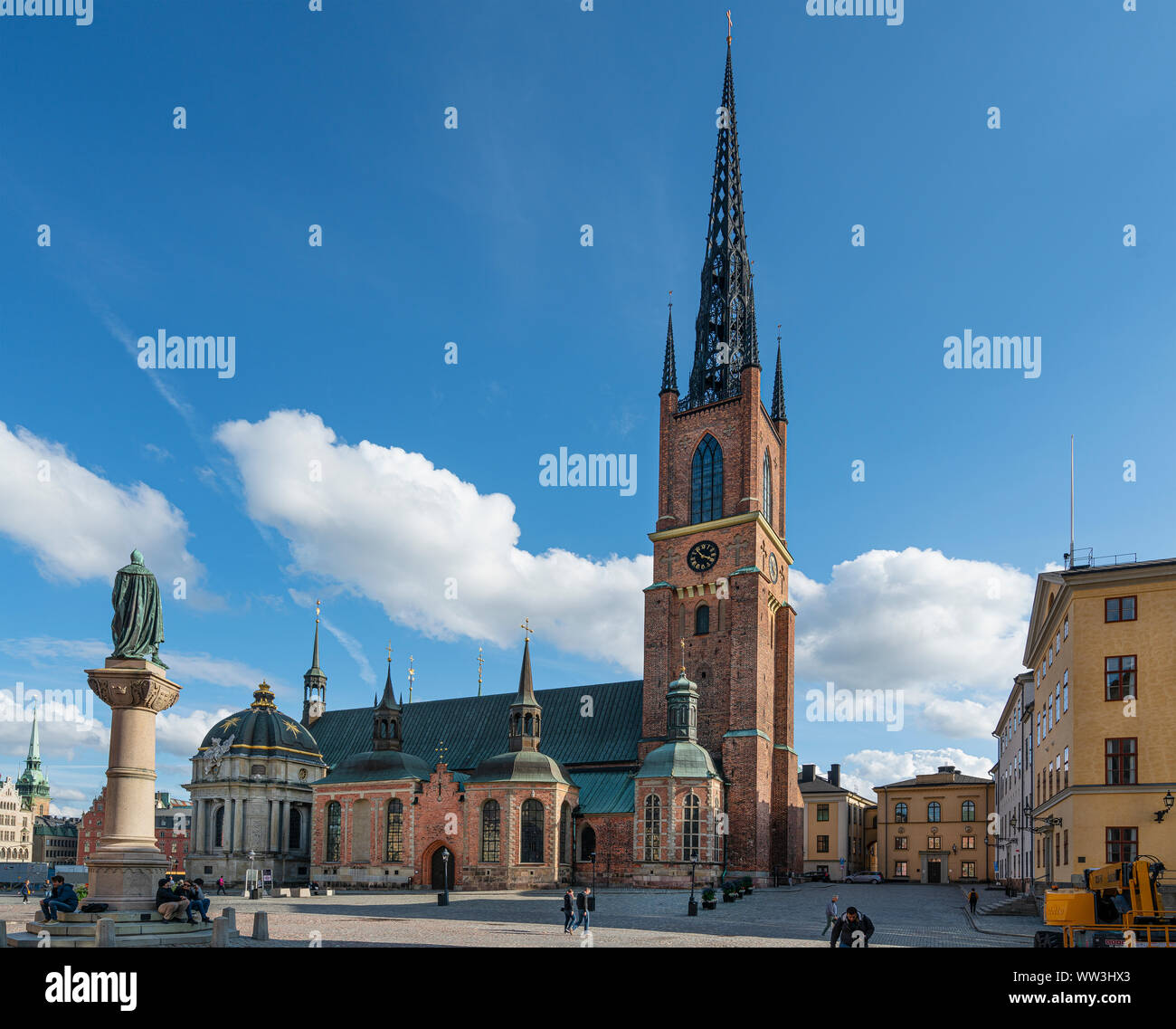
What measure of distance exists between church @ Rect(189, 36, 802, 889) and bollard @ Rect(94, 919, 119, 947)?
4221 cm

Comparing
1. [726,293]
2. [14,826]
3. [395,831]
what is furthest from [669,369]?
[14,826]

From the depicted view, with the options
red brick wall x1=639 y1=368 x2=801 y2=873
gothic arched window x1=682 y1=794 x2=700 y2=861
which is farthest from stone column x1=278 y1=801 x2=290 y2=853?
gothic arched window x1=682 y1=794 x2=700 y2=861

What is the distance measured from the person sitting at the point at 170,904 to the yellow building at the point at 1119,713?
27313 millimetres

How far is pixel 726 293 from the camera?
79438 millimetres

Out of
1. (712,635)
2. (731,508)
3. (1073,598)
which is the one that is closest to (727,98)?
(731,508)

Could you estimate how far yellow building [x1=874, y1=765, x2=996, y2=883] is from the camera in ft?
316

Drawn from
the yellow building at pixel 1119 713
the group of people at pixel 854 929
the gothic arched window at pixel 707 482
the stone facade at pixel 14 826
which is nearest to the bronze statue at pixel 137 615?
the group of people at pixel 854 929

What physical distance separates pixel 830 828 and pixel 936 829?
34.8ft

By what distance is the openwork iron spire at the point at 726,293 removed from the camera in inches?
2980

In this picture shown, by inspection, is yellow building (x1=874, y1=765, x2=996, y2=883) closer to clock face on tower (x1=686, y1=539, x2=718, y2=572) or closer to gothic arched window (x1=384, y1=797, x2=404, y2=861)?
clock face on tower (x1=686, y1=539, x2=718, y2=572)

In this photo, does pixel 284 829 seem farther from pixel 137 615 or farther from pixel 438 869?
pixel 137 615
